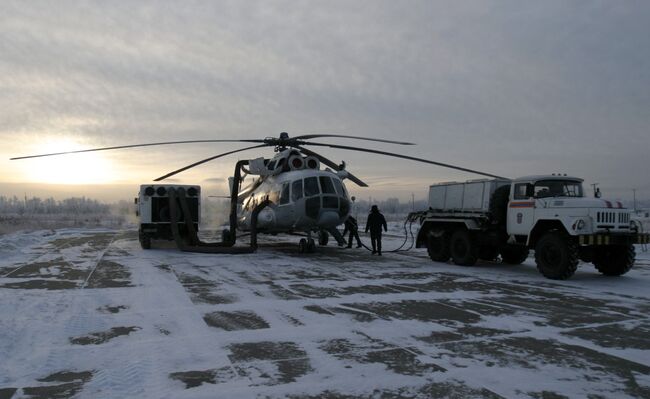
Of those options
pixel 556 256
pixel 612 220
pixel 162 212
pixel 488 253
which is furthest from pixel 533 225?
pixel 162 212

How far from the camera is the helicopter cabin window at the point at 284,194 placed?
16031 millimetres

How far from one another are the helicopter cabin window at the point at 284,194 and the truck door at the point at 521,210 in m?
7.00

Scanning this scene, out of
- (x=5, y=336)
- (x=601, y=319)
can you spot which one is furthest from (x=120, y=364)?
(x=601, y=319)

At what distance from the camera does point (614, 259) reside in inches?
442

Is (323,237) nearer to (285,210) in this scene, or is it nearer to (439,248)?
(285,210)

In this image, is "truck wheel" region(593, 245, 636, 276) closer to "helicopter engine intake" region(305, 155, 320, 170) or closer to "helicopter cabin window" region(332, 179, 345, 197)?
"helicopter cabin window" region(332, 179, 345, 197)

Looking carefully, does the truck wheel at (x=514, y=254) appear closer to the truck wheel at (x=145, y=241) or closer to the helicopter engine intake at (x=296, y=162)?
the helicopter engine intake at (x=296, y=162)

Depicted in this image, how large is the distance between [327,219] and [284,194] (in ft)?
5.92

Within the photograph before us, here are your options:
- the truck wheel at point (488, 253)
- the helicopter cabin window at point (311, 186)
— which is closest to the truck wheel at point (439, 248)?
the truck wheel at point (488, 253)

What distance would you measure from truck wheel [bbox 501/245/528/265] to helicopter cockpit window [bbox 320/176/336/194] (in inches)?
214

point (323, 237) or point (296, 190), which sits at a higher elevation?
point (296, 190)

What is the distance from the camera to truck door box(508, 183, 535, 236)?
37.6ft

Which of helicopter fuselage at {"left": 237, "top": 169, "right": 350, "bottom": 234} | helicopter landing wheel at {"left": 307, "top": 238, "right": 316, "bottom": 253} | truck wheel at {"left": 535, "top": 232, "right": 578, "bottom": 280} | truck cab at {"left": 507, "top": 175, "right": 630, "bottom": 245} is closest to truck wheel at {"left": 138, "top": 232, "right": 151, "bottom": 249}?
helicopter fuselage at {"left": 237, "top": 169, "right": 350, "bottom": 234}

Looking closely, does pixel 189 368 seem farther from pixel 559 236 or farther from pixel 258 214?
pixel 258 214
